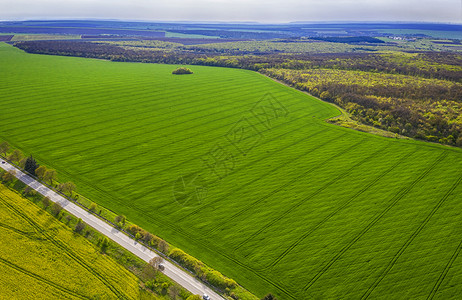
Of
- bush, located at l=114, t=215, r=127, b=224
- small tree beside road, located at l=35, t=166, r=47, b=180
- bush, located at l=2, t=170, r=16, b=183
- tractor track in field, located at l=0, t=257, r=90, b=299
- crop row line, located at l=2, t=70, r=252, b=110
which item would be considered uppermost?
crop row line, located at l=2, t=70, r=252, b=110

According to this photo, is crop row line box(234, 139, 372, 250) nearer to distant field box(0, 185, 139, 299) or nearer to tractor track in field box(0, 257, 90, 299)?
distant field box(0, 185, 139, 299)

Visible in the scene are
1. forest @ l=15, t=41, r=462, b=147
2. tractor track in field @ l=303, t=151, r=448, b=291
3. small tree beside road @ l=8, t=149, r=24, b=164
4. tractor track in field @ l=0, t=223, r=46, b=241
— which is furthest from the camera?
forest @ l=15, t=41, r=462, b=147

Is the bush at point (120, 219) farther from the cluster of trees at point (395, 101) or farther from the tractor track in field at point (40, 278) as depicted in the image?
the cluster of trees at point (395, 101)

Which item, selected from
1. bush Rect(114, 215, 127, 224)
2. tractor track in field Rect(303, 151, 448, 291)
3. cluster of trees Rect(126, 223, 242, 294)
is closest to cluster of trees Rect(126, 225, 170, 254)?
cluster of trees Rect(126, 223, 242, 294)


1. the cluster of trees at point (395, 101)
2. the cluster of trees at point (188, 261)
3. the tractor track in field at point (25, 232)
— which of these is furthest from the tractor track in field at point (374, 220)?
the tractor track in field at point (25, 232)

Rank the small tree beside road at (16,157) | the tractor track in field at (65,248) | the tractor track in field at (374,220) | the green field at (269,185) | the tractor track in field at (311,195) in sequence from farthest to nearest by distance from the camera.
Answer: the small tree beside road at (16,157), the tractor track in field at (311,195), the green field at (269,185), the tractor track in field at (374,220), the tractor track in field at (65,248)

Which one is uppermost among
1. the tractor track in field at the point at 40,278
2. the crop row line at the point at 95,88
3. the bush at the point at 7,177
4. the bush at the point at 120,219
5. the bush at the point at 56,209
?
the crop row line at the point at 95,88

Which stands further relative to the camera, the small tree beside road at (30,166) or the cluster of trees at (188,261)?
the small tree beside road at (30,166)
